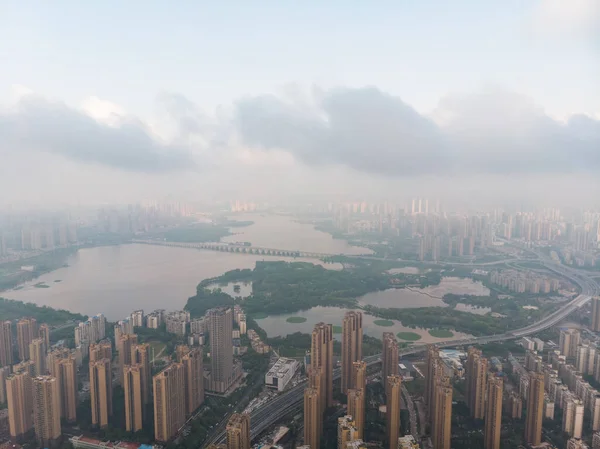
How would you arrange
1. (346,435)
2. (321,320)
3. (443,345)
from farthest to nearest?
(321,320) < (443,345) < (346,435)

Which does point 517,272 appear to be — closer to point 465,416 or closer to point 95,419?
point 465,416

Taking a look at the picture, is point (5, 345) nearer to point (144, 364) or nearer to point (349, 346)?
point (144, 364)

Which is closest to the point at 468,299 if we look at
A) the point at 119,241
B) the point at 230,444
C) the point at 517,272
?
the point at 517,272

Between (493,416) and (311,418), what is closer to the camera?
(311,418)

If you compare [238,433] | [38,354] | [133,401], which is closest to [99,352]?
[38,354]

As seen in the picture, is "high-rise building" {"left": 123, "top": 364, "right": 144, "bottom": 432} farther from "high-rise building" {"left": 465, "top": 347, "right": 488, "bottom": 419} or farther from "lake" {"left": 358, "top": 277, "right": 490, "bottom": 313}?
"lake" {"left": 358, "top": 277, "right": 490, "bottom": 313}
